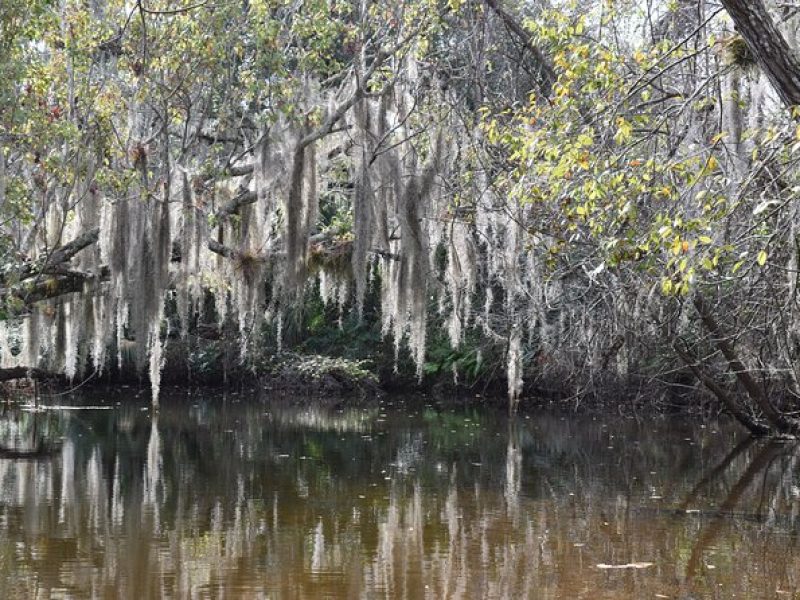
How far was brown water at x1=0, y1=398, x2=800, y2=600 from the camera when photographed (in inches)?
259

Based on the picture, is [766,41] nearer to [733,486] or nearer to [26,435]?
[733,486]

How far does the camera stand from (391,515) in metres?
8.85

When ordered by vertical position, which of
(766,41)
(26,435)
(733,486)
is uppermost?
(766,41)

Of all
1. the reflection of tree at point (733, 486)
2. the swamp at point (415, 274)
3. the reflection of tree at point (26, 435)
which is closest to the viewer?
the swamp at point (415, 274)

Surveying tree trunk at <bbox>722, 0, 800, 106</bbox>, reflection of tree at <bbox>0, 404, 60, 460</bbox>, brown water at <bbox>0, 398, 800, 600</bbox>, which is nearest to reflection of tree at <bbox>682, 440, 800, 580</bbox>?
brown water at <bbox>0, 398, 800, 600</bbox>

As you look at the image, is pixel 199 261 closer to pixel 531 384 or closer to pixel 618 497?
pixel 618 497

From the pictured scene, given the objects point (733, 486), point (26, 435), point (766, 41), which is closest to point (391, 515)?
point (733, 486)

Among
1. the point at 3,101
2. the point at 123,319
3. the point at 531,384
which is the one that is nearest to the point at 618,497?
the point at 3,101

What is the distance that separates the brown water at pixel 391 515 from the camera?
6.57 m

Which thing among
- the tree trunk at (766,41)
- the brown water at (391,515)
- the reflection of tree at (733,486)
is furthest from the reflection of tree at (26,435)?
the tree trunk at (766,41)

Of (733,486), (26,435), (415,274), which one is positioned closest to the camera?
(733,486)

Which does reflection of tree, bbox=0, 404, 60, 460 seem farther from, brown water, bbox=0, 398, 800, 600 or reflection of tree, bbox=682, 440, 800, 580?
reflection of tree, bbox=682, 440, 800, 580

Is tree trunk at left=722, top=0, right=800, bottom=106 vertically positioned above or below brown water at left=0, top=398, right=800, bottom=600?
above

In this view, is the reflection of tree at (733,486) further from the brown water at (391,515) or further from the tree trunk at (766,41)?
the tree trunk at (766,41)
